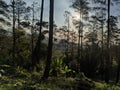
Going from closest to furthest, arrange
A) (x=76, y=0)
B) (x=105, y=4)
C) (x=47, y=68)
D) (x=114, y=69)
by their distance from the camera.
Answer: (x=47, y=68) → (x=105, y=4) → (x=76, y=0) → (x=114, y=69)

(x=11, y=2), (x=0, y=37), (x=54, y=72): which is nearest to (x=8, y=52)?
(x=0, y=37)

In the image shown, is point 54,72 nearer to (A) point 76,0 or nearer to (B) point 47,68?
(B) point 47,68

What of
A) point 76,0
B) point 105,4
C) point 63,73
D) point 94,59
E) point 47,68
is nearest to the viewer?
point 47,68

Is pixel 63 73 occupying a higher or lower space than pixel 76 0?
lower

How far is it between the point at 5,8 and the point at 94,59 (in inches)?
551

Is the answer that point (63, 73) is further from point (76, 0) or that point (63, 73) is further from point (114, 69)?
point (114, 69)

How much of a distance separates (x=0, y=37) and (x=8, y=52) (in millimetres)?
6218

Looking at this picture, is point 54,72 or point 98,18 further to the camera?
point 98,18

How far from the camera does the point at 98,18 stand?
4109 cm

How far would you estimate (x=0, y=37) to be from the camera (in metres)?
35.2

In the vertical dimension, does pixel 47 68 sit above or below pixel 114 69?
above

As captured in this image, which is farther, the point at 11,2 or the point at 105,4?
the point at 11,2

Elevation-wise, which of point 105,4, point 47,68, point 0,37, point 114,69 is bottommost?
point 114,69

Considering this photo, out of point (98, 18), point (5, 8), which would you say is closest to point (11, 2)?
point (5, 8)
